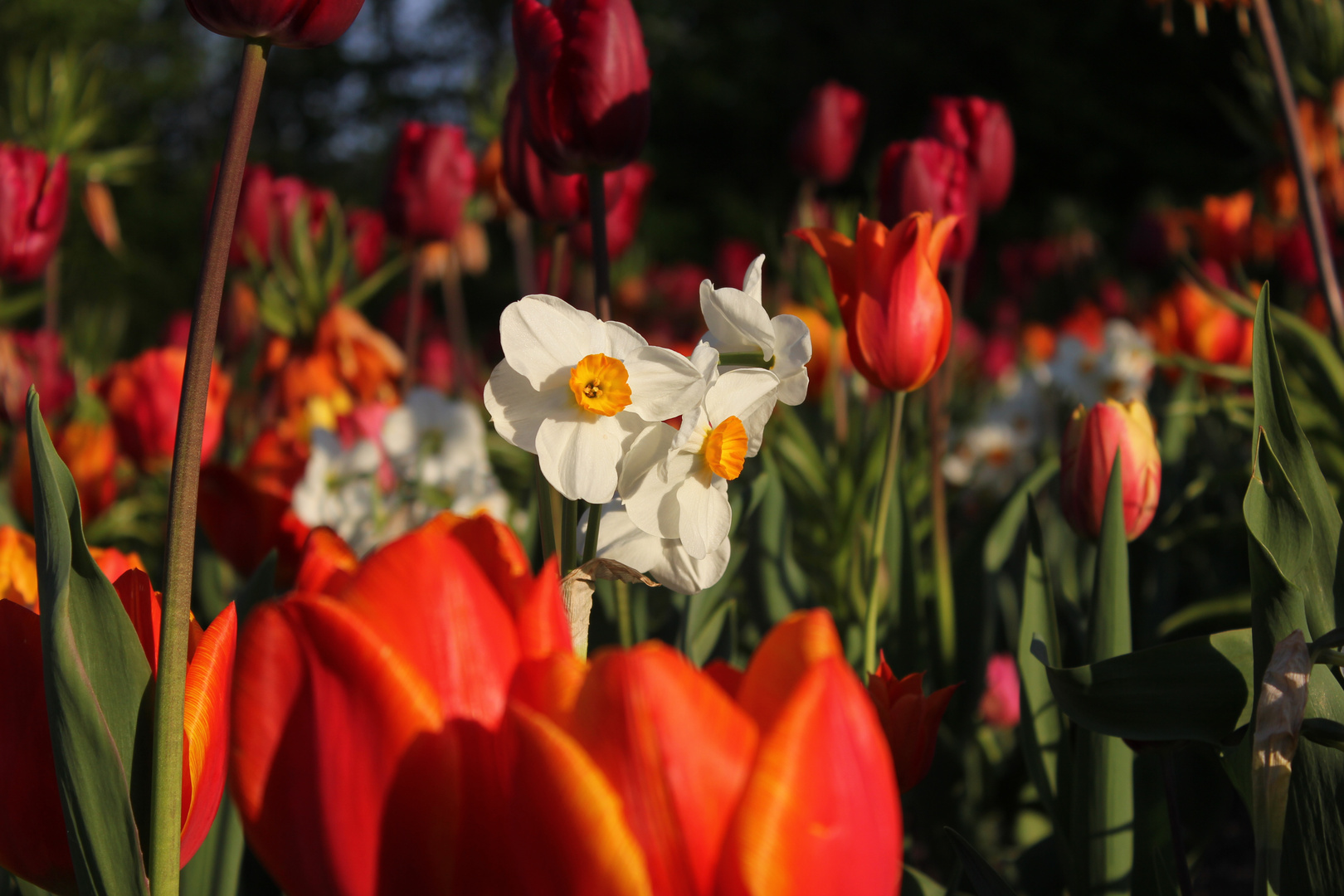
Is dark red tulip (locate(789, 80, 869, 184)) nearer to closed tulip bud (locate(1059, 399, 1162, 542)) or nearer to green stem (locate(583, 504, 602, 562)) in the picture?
closed tulip bud (locate(1059, 399, 1162, 542))

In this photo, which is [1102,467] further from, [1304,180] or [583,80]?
[1304,180]

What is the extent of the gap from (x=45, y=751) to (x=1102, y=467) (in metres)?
0.70

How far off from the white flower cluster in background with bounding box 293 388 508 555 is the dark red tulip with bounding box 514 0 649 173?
1.50 ft

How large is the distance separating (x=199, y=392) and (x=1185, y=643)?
0.47m

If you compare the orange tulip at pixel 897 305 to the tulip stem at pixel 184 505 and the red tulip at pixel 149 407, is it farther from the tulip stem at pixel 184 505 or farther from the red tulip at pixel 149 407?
the red tulip at pixel 149 407

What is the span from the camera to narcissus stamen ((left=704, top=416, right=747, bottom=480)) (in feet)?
1.56

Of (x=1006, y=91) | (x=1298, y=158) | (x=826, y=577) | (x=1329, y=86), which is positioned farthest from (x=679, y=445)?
(x=1006, y=91)

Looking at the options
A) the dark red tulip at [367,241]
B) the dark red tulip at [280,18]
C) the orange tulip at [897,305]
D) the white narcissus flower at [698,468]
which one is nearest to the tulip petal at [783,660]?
the white narcissus flower at [698,468]

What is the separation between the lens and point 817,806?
281mm

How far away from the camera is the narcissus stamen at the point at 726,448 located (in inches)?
18.8

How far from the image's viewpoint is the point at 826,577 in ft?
5.03

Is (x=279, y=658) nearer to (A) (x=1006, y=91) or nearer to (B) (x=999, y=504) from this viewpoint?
(B) (x=999, y=504)

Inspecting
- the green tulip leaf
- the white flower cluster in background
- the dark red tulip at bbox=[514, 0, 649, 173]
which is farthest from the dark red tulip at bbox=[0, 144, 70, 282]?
the green tulip leaf

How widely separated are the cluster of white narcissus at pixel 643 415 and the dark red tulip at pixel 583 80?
31 cm
